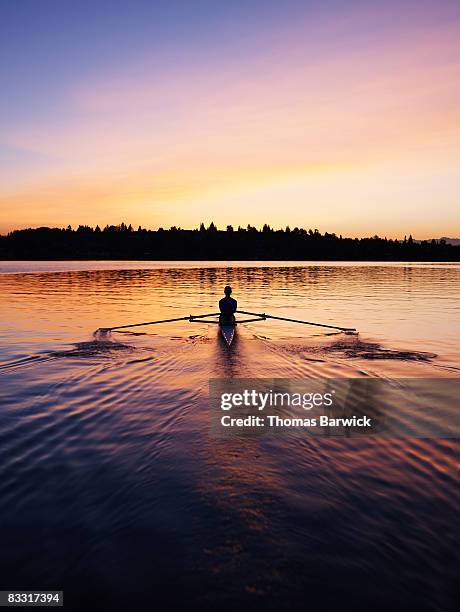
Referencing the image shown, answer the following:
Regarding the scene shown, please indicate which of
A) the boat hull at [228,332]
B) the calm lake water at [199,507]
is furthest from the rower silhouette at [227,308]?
the calm lake water at [199,507]

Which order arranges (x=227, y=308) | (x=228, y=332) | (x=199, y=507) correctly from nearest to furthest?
(x=199, y=507) < (x=228, y=332) < (x=227, y=308)

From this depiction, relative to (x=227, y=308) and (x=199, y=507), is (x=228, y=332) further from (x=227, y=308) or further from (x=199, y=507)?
(x=199, y=507)

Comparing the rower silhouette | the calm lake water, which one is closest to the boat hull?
the rower silhouette

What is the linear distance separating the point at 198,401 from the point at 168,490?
610 centimetres

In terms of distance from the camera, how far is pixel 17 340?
26766 mm

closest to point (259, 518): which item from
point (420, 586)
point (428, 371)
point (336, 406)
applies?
point (420, 586)

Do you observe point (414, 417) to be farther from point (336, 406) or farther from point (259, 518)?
point (259, 518)

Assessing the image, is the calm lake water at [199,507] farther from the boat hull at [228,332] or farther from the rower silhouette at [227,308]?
the rower silhouette at [227,308]

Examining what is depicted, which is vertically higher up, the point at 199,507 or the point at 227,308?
the point at 227,308

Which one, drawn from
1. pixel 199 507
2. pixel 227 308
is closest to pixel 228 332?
pixel 227 308

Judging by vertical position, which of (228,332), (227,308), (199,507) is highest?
(227,308)

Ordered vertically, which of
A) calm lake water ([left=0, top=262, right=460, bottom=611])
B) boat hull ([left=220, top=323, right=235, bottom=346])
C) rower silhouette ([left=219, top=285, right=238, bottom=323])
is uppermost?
rower silhouette ([left=219, top=285, right=238, bottom=323])

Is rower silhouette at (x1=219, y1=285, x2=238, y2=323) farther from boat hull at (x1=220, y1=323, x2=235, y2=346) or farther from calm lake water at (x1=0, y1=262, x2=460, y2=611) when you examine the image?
calm lake water at (x1=0, y1=262, x2=460, y2=611)

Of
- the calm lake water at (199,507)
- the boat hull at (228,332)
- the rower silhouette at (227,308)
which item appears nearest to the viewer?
the calm lake water at (199,507)
